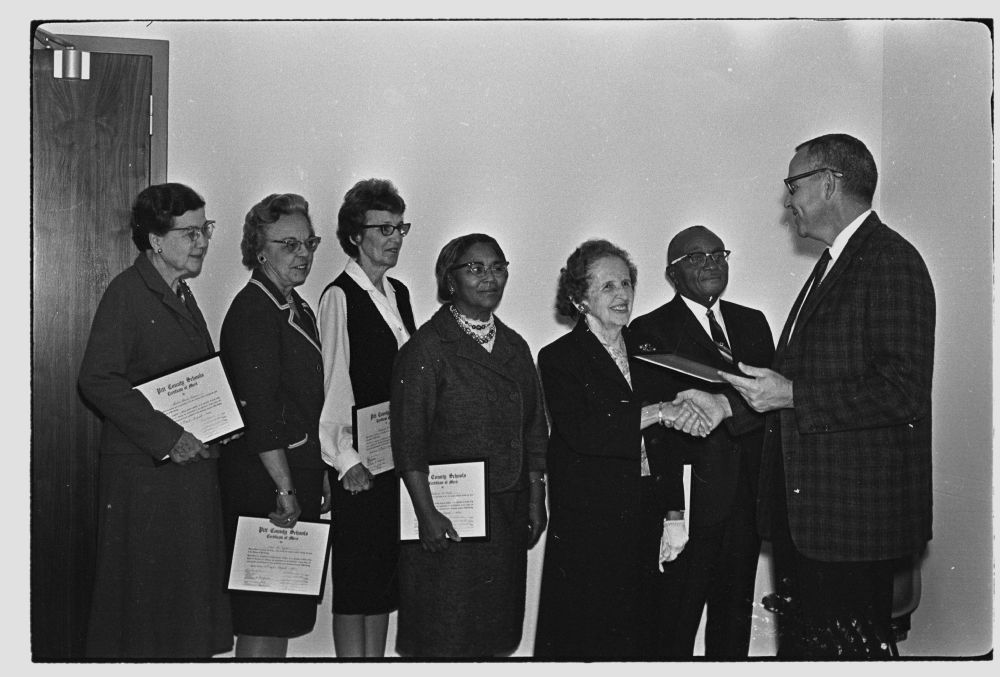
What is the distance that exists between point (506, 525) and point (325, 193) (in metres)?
1.17

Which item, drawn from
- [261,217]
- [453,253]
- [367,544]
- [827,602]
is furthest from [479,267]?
[827,602]

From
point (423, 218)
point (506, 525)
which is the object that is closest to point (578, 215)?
point (423, 218)

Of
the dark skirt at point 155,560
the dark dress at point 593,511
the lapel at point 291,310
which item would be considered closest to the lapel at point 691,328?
the dark dress at point 593,511

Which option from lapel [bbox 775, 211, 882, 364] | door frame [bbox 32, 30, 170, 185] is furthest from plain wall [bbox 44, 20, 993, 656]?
lapel [bbox 775, 211, 882, 364]

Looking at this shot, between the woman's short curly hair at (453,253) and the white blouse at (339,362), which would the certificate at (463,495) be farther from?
the woman's short curly hair at (453,253)

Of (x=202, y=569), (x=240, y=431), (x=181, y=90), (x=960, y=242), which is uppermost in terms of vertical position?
(x=181, y=90)

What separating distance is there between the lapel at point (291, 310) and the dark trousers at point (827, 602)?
1486mm

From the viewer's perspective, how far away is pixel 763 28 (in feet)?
10.3

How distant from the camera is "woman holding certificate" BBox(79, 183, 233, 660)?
9.82ft

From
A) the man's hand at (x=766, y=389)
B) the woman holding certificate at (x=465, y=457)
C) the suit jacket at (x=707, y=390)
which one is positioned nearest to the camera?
the man's hand at (x=766, y=389)

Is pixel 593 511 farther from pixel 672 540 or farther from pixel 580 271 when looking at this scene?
pixel 580 271

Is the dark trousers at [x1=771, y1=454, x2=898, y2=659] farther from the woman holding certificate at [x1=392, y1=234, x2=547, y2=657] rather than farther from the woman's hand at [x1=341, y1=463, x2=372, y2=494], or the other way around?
the woman's hand at [x1=341, y1=463, x2=372, y2=494]

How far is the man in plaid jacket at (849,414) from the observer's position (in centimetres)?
281

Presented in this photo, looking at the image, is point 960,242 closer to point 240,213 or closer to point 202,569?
point 240,213
